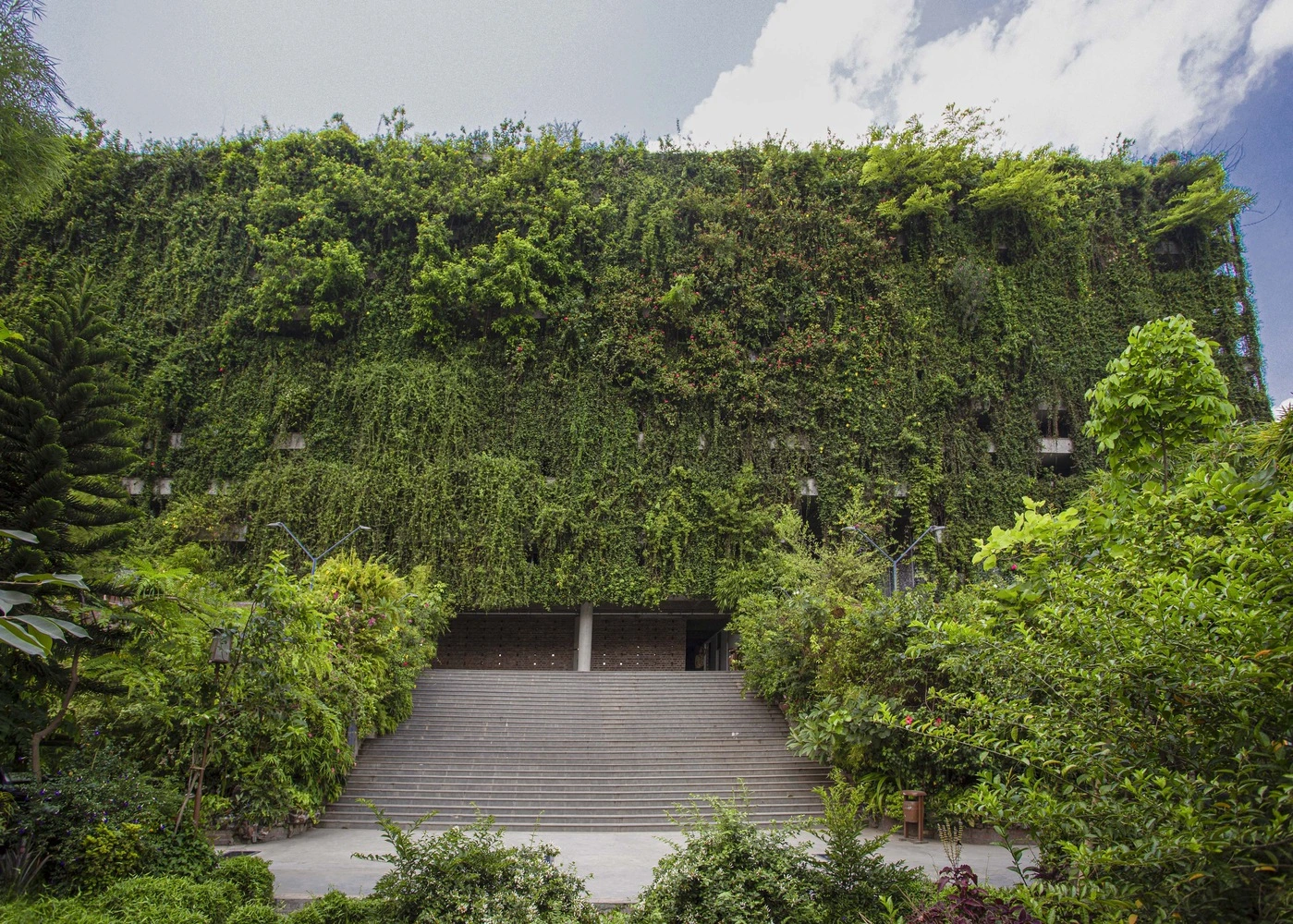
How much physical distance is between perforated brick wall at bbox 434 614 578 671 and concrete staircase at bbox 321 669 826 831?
236 inches

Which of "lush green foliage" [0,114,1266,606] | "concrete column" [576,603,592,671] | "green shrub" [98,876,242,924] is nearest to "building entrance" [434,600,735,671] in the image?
"concrete column" [576,603,592,671]

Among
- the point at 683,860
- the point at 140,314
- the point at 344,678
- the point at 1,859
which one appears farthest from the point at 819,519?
the point at 140,314

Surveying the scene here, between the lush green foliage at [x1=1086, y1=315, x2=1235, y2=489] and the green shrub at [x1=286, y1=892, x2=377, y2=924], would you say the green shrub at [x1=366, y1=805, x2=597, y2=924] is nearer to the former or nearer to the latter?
the green shrub at [x1=286, y1=892, x2=377, y2=924]

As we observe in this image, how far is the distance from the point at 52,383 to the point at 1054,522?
8212 millimetres

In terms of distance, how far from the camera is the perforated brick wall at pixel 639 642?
2511 cm

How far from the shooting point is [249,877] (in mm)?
6355

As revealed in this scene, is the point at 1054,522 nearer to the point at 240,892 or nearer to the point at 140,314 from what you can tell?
the point at 240,892

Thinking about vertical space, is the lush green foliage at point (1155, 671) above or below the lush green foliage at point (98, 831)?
above

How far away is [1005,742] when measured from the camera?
373 centimetres

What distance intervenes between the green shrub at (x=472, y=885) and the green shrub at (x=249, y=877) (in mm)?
1866

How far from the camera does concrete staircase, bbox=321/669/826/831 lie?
490 inches

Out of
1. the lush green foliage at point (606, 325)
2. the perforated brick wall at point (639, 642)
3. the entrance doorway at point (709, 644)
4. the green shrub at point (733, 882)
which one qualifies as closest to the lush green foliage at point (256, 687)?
the green shrub at point (733, 882)

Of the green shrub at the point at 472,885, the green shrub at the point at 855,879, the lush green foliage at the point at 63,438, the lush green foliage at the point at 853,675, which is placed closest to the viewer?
the green shrub at the point at 472,885

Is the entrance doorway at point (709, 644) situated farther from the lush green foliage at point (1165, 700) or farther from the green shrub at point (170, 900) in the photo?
the lush green foliage at point (1165, 700)
